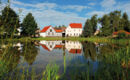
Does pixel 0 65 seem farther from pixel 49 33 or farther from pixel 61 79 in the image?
pixel 49 33

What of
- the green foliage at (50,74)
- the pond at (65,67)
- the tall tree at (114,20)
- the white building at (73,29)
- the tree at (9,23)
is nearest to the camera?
the tree at (9,23)

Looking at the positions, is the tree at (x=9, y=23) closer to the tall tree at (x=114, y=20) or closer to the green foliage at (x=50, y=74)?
the green foliage at (x=50, y=74)

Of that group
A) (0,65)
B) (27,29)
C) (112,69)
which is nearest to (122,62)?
(112,69)

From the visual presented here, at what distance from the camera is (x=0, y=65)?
3514mm

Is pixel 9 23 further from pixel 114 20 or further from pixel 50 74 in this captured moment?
pixel 114 20

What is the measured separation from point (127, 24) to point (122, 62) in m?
54.3

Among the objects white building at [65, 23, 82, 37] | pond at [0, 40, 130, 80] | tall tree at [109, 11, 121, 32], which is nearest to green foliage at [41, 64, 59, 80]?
pond at [0, 40, 130, 80]

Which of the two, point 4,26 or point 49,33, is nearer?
point 4,26

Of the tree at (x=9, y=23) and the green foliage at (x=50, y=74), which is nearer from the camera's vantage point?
the tree at (x=9, y=23)

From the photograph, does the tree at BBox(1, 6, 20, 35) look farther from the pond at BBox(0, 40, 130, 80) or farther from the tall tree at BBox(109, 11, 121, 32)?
the tall tree at BBox(109, 11, 121, 32)

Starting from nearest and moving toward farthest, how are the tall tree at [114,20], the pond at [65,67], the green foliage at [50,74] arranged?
the green foliage at [50,74], the tall tree at [114,20], the pond at [65,67]

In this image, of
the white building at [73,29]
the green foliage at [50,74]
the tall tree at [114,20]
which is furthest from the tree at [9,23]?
the white building at [73,29]

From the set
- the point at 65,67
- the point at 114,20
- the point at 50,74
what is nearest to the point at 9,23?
the point at 50,74

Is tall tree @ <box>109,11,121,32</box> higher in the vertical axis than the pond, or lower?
higher
